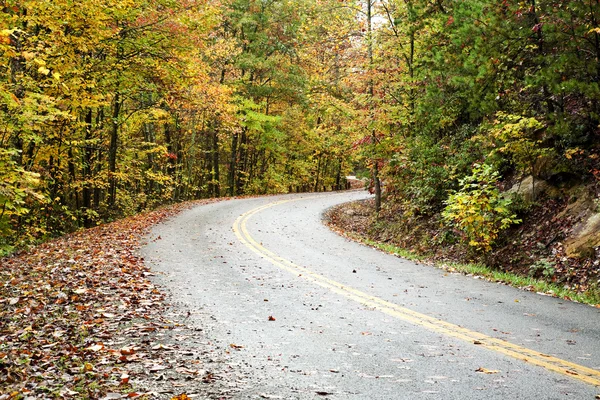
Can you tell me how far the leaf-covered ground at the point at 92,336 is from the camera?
4.45m

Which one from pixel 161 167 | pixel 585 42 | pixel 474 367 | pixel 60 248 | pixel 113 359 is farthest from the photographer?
pixel 161 167

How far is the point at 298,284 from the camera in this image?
8891mm

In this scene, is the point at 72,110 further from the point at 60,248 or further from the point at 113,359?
the point at 113,359

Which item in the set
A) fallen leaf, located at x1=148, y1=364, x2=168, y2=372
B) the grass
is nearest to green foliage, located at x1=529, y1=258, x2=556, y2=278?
the grass

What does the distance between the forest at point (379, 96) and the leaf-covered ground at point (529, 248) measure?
0.44 metres

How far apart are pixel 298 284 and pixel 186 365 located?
411 centimetres

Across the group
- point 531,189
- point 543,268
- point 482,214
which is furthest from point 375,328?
point 531,189

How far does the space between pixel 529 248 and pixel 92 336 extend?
9369mm

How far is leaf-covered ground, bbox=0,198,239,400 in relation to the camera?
4.45 m

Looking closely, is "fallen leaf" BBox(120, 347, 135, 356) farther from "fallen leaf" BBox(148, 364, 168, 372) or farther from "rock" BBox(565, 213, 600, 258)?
"rock" BBox(565, 213, 600, 258)

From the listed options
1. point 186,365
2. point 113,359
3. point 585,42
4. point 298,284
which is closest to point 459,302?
point 298,284

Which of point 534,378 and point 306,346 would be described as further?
point 306,346

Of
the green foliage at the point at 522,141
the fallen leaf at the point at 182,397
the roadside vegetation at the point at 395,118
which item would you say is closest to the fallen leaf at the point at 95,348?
the roadside vegetation at the point at 395,118

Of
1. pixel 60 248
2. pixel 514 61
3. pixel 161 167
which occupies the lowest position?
pixel 60 248
